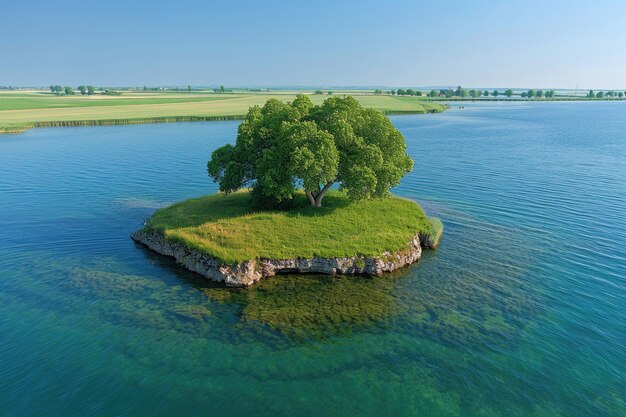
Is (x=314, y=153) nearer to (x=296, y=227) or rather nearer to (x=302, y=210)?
(x=302, y=210)

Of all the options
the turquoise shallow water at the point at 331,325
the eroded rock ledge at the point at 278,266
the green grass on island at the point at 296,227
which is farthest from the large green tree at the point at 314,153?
the turquoise shallow water at the point at 331,325

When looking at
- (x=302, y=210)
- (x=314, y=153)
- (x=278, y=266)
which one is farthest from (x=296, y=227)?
(x=314, y=153)

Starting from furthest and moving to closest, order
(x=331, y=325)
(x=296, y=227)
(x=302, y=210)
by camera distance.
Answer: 1. (x=302, y=210)
2. (x=296, y=227)
3. (x=331, y=325)

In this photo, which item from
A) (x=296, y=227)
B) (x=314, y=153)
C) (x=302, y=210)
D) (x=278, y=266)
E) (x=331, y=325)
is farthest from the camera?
(x=302, y=210)

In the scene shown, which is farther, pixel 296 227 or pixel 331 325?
pixel 296 227

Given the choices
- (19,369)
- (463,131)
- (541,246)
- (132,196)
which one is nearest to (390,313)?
(541,246)

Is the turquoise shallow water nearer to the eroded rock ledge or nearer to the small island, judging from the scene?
the eroded rock ledge

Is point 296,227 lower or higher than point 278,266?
higher
